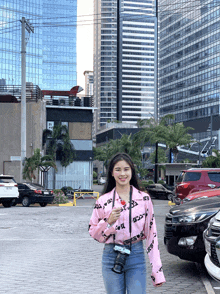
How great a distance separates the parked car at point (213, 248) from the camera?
5285mm

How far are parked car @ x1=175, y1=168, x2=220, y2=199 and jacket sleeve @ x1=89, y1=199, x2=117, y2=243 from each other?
14613 mm

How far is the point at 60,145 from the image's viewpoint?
46188 millimetres

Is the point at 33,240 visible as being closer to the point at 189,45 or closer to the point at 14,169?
the point at 14,169

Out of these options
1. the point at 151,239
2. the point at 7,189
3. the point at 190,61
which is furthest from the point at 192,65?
the point at 151,239

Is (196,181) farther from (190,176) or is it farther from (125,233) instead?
(125,233)

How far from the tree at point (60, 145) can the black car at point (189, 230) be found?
37.5 m

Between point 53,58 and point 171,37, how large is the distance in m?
39.4

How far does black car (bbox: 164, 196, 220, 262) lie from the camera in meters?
7.37

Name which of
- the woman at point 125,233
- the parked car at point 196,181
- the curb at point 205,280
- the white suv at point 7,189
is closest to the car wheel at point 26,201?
the white suv at point 7,189

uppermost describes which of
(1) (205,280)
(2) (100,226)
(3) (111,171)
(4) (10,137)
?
(4) (10,137)

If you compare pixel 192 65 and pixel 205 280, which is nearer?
pixel 205 280

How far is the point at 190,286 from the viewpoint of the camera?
6949mm

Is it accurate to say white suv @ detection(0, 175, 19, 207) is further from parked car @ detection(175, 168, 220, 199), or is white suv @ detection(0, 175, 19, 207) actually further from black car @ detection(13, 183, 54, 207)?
parked car @ detection(175, 168, 220, 199)

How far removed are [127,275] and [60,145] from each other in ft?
140
